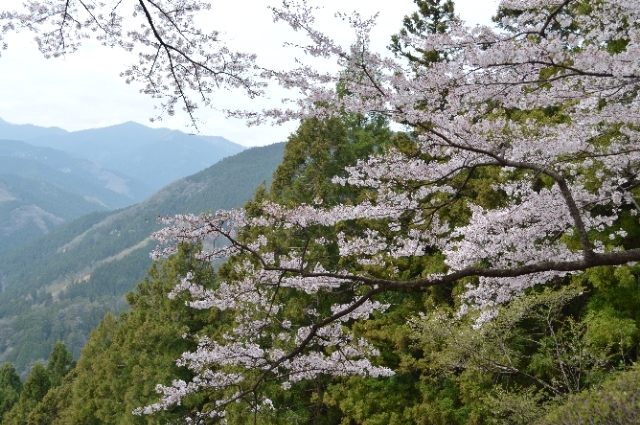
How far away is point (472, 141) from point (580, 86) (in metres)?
2.58

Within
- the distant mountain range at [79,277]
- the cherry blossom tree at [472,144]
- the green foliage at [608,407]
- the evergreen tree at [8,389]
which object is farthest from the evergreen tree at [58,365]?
the green foliage at [608,407]

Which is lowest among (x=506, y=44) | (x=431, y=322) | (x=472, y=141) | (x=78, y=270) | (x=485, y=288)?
(x=78, y=270)

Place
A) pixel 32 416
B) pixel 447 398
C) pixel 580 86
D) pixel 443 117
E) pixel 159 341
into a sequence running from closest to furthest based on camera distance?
pixel 443 117, pixel 580 86, pixel 447 398, pixel 159 341, pixel 32 416

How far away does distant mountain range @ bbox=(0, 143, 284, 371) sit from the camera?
105 metres

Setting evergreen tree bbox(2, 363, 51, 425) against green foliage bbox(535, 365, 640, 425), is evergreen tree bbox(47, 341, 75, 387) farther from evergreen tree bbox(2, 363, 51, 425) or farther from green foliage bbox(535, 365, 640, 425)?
green foliage bbox(535, 365, 640, 425)

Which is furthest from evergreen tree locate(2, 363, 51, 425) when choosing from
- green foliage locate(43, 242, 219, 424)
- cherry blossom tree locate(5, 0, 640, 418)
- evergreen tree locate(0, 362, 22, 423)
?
cherry blossom tree locate(5, 0, 640, 418)

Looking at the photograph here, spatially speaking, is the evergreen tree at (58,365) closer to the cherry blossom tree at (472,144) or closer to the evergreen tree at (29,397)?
the evergreen tree at (29,397)

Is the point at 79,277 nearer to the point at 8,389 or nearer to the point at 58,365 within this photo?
the point at 8,389

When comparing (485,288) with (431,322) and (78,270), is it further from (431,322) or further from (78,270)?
(78,270)

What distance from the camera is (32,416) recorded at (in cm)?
2448

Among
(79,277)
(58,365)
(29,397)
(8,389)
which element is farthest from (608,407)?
(79,277)

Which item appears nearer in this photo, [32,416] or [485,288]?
[485,288]

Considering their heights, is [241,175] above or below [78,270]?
above

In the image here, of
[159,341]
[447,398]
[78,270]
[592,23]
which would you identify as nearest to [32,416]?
[159,341]
